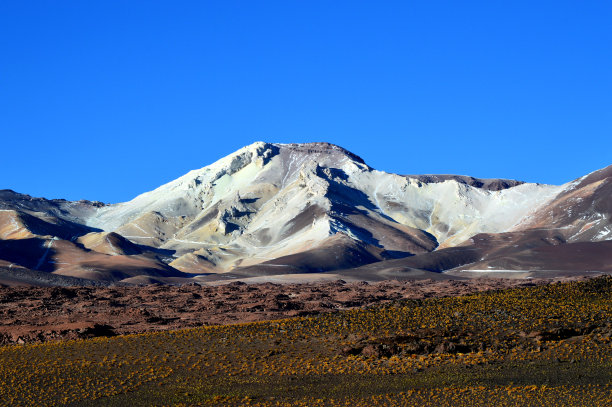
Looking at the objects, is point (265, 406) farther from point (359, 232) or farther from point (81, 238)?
point (81, 238)

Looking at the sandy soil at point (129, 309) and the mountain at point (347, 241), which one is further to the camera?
the mountain at point (347, 241)

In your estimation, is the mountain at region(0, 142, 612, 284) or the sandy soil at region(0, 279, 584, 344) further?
the mountain at region(0, 142, 612, 284)

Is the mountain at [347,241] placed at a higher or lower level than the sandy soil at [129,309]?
higher

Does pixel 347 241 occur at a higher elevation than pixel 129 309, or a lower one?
higher

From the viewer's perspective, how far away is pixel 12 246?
153m

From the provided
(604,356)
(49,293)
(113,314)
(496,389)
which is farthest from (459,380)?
(49,293)

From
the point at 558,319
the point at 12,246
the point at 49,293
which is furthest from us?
the point at 12,246

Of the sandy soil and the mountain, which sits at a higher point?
the mountain

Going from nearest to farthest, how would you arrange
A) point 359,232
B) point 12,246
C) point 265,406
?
point 265,406, point 12,246, point 359,232

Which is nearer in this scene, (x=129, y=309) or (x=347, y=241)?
(x=129, y=309)

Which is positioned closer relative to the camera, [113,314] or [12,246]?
[113,314]

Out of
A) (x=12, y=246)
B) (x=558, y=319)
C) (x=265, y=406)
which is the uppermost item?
(x=12, y=246)

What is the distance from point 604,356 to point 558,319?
4.49 metres

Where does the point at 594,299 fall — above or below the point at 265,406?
above
